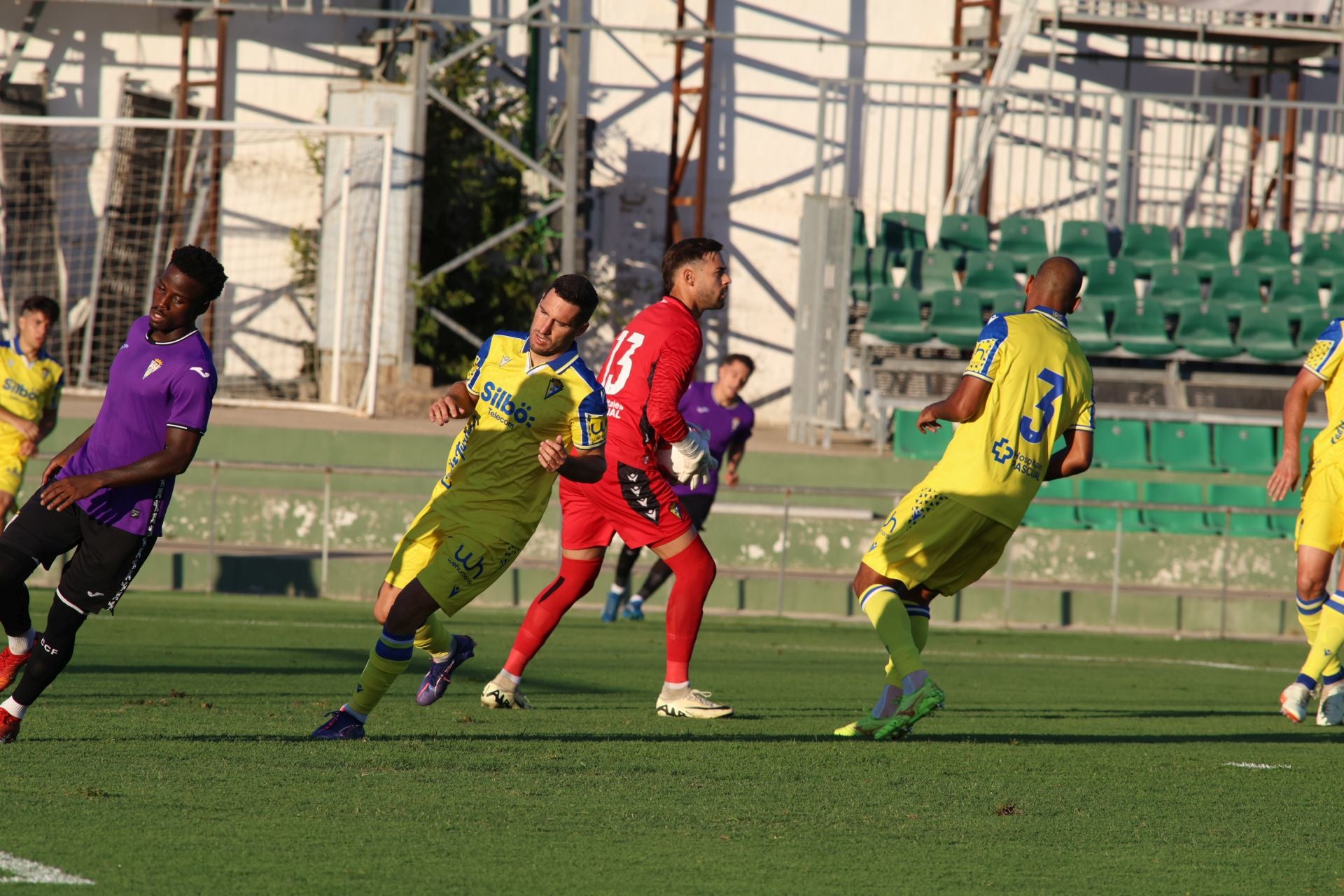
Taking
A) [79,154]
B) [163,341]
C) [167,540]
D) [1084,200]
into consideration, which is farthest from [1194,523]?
[79,154]

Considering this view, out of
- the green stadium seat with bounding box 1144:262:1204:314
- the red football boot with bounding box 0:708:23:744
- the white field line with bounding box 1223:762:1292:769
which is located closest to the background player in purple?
the white field line with bounding box 1223:762:1292:769

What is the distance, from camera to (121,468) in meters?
5.45

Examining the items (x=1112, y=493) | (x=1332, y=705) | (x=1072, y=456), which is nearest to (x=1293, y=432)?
(x=1332, y=705)

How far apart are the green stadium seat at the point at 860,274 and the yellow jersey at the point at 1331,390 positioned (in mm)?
12237

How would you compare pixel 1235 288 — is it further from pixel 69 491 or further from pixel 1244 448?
pixel 69 491

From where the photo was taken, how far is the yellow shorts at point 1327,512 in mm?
7668

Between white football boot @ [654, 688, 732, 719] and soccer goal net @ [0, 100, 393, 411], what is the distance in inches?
496

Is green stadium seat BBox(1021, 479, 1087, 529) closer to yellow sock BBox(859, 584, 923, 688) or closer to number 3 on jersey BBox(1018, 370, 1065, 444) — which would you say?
number 3 on jersey BBox(1018, 370, 1065, 444)

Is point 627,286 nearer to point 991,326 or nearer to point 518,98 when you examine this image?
point 518,98

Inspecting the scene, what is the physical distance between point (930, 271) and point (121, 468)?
16.2 m

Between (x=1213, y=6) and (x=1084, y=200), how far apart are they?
11.4 ft

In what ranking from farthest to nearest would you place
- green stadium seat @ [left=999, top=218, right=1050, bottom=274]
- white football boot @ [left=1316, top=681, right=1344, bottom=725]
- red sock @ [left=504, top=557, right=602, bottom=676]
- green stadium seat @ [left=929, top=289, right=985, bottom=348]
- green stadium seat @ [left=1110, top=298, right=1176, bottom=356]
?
1. green stadium seat @ [left=999, top=218, right=1050, bottom=274]
2. green stadium seat @ [left=1110, top=298, right=1176, bottom=356]
3. green stadium seat @ [left=929, top=289, right=985, bottom=348]
4. white football boot @ [left=1316, top=681, right=1344, bottom=725]
5. red sock @ [left=504, top=557, right=602, bottom=676]

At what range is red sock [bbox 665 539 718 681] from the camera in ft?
23.4

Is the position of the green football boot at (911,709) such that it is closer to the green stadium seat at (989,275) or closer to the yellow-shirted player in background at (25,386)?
the yellow-shirted player in background at (25,386)
